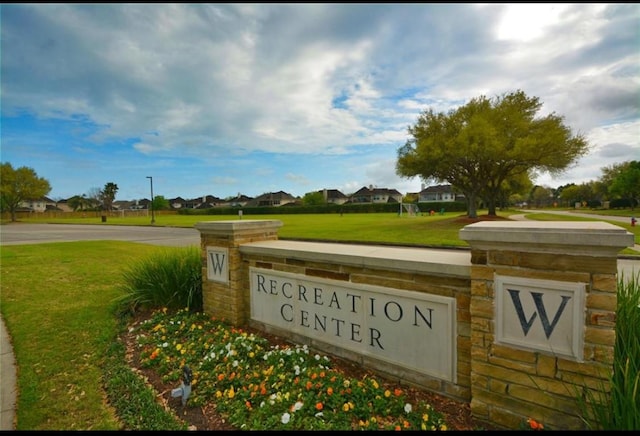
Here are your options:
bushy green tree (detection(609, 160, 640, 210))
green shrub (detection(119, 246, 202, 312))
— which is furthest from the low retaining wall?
bushy green tree (detection(609, 160, 640, 210))

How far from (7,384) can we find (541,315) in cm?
481

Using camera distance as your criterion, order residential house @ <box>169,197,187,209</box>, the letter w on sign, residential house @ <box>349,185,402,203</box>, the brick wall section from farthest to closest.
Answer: residential house @ <box>169,197,187,209</box>, residential house @ <box>349,185,402,203</box>, the brick wall section, the letter w on sign

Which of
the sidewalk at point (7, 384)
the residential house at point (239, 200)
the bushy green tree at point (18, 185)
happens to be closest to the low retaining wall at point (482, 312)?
the sidewalk at point (7, 384)

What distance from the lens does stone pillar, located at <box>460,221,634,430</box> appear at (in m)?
1.96

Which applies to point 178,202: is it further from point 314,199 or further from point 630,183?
point 630,183

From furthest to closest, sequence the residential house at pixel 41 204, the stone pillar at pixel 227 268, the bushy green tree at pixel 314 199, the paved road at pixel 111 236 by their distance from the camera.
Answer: the residential house at pixel 41 204 < the bushy green tree at pixel 314 199 < the paved road at pixel 111 236 < the stone pillar at pixel 227 268

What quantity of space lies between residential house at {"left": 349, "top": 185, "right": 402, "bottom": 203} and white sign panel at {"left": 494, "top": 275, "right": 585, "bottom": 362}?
290 feet

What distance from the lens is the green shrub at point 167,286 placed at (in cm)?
514

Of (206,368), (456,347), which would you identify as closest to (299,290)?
(206,368)

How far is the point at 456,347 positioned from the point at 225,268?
9.88 feet

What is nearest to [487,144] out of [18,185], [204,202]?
[18,185]

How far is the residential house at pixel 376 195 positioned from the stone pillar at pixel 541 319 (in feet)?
290

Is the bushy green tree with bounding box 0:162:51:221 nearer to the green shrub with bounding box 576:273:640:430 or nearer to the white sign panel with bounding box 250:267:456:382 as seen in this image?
the white sign panel with bounding box 250:267:456:382

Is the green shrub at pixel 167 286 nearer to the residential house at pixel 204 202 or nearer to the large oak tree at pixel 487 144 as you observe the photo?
the large oak tree at pixel 487 144
